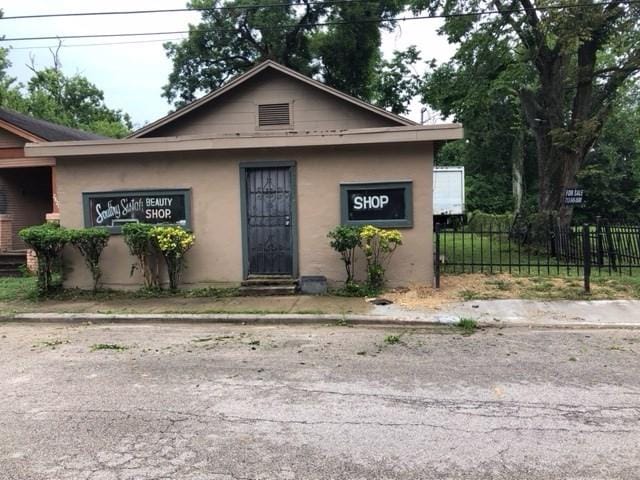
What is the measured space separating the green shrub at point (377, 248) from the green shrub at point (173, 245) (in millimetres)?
3247

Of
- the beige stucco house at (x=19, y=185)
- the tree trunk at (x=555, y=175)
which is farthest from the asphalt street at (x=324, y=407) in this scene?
the tree trunk at (x=555, y=175)

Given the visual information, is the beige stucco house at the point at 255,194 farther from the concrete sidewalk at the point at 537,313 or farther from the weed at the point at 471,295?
the concrete sidewalk at the point at 537,313

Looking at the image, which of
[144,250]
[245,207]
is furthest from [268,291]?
[144,250]

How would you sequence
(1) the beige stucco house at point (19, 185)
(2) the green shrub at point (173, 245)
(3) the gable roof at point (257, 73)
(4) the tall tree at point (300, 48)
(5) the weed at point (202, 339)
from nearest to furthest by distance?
1. (5) the weed at point (202, 339)
2. (2) the green shrub at point (173, 245)
3. (3) the gable roof at point (257, 73)
4. (1) the beige stucco house at point (19, 185)
5. (4) the tall tree at point (300, 48)

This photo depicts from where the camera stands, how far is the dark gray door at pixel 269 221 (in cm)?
995

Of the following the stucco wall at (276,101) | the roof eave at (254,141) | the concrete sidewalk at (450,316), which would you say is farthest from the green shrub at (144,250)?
the stucco wall at (276,101)

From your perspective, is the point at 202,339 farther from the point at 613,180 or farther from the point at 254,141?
the point at 613,180

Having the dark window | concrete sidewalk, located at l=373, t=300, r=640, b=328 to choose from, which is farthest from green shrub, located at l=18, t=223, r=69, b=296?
the dark window

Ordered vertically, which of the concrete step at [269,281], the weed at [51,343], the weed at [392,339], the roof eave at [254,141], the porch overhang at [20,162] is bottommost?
the weed at [392,339]

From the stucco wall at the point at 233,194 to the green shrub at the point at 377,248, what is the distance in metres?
0.25

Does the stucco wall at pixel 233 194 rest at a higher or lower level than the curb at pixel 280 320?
higher

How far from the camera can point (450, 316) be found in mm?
7727

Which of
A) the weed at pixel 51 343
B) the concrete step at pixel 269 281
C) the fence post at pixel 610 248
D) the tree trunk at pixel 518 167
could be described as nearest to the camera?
the weed at pixel 51 343

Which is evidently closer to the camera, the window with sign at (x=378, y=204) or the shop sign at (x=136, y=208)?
the window with sign at (x=378, y=204)
